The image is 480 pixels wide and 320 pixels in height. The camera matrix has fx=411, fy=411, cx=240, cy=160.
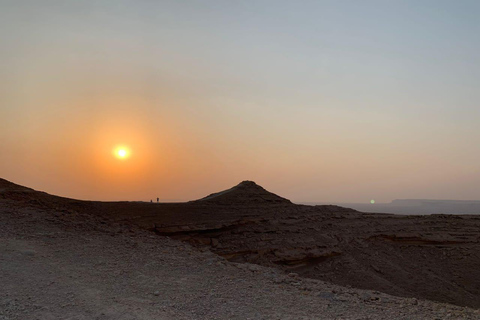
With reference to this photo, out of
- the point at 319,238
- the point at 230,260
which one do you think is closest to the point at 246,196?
the point at 319,238

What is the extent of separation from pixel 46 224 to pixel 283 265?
6.47 m

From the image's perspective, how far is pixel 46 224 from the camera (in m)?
9.23

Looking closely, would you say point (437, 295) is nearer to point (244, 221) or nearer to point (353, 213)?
point (353, 213)

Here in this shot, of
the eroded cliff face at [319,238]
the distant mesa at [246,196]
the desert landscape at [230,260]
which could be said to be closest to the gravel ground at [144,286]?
the desert landscape at [230,260]

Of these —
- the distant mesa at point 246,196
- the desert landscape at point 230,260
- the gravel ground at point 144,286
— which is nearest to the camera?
the gravel ground at point 144,286

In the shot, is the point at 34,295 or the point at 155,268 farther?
the point at 155,268

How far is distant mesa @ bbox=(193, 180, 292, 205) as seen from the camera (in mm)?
14219

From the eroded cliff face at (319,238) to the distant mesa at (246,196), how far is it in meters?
0.04

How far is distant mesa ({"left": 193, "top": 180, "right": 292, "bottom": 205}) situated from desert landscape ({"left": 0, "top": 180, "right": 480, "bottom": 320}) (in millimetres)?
66

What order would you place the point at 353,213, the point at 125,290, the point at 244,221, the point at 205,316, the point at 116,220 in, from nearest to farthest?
the point at 205,316 → the point at 125,290 → the point at 116,220 → the point at 244,221 → the point at 353,213

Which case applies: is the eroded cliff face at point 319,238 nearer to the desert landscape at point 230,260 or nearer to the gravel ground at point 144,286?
the desert landscape at point 230,260

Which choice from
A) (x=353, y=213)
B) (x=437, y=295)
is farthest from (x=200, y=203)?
(x=437, y=295)

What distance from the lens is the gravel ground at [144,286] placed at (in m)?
5.79

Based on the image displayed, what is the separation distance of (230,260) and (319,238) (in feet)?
12.0
